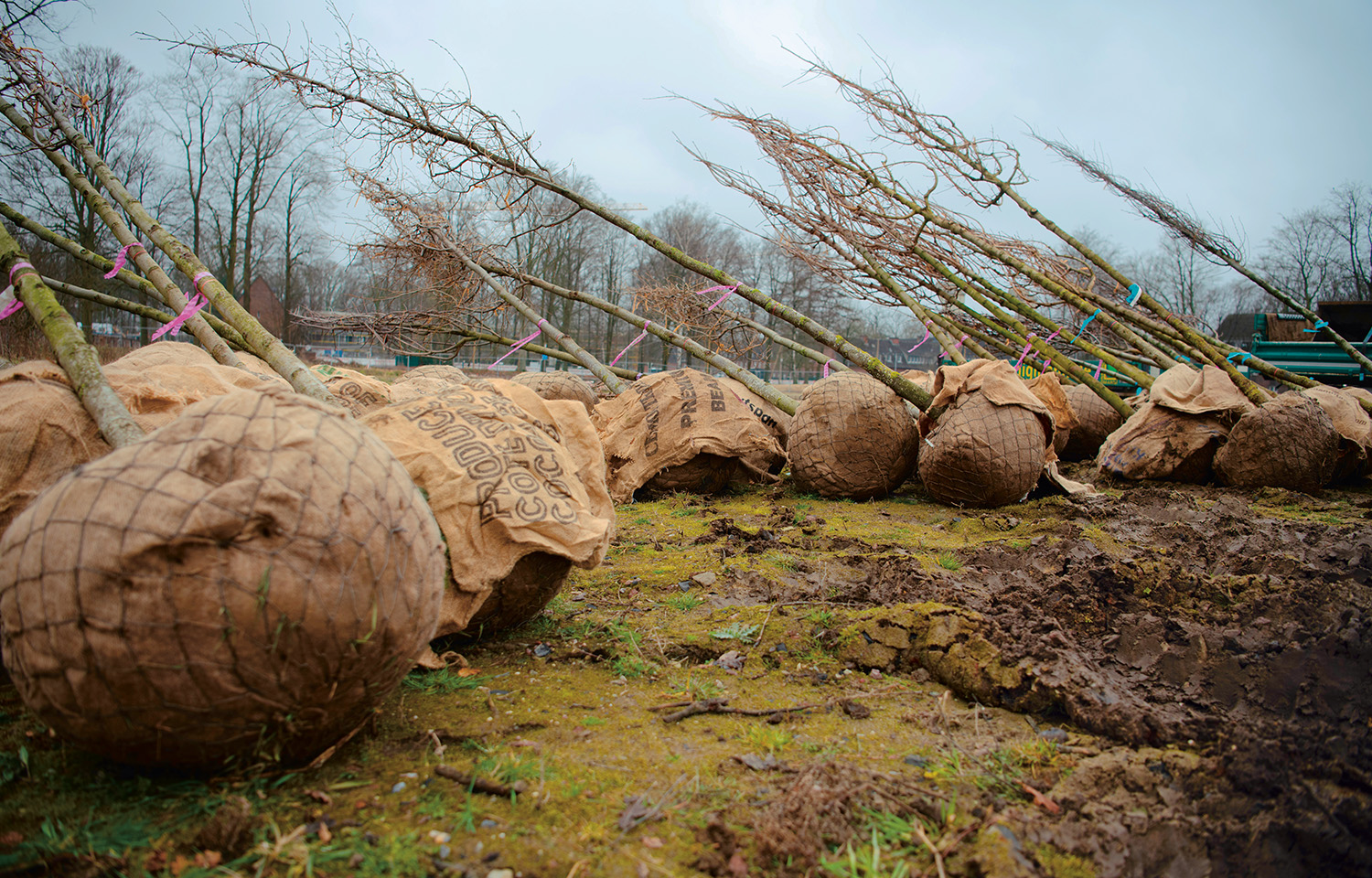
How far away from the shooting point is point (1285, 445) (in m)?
5.39

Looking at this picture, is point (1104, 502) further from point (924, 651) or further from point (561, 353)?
point (561, 353)

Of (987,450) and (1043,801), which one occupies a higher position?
(987,450)

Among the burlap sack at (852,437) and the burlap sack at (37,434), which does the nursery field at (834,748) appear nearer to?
the burlap sack at (37,434)

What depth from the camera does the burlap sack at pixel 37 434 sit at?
221 cm

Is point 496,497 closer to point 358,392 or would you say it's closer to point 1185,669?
point 358,392

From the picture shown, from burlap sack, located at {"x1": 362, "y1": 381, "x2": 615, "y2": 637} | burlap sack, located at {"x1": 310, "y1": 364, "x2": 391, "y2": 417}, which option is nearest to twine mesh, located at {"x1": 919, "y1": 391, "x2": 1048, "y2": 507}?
burlap sack, located at {"x1": 362, "y1": 381, "x2": 615, "y2": 637}

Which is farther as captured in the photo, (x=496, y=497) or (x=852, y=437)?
(x=852, y=437)

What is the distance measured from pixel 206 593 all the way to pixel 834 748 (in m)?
1.60

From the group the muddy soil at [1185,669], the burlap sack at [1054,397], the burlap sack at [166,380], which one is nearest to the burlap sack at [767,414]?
the burlap sack at [1054,397]

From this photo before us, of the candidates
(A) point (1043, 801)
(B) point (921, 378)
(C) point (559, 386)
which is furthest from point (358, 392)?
(B) point (921, 378)

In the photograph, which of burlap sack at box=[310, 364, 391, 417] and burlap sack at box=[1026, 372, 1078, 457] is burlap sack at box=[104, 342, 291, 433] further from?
burlap sack at box=[1026, 372, 1078, 457]

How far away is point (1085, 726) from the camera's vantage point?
6.86 feet

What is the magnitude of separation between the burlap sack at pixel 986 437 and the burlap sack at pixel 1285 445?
1646 mm

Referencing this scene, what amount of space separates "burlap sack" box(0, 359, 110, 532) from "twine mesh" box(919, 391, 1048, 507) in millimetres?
4621
